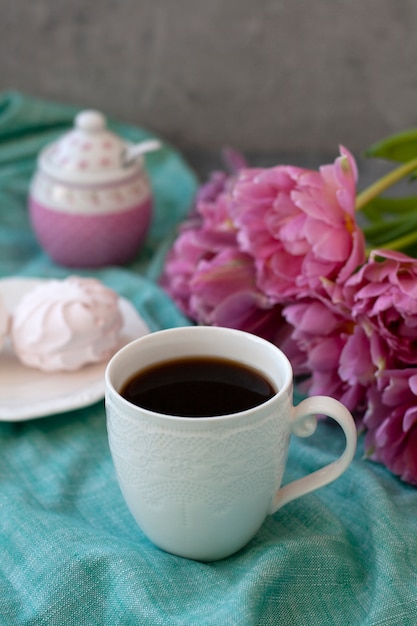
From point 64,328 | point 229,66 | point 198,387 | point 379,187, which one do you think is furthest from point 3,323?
point 229,66

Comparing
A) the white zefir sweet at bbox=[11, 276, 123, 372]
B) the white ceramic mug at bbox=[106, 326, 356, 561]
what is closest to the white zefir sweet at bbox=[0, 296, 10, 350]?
the white zefir sweet at bbox=[11, 276, 123, 372]

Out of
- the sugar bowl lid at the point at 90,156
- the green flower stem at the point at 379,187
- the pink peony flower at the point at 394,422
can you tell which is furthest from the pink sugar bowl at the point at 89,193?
the pink peony flower at the point at 394,422

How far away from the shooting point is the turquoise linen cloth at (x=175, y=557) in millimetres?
546

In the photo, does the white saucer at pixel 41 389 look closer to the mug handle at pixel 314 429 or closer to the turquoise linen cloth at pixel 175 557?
the turquoise linen cloth at pixel 175 557

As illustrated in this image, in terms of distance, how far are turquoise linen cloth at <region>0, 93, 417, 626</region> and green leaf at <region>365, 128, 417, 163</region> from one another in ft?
0.95

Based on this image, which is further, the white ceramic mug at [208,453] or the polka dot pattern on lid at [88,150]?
the polka dot pattern on lid at [88,150]

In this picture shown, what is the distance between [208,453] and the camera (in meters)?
Result: 0.52

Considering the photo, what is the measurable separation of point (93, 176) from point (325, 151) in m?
0.47

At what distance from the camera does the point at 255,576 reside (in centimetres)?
55

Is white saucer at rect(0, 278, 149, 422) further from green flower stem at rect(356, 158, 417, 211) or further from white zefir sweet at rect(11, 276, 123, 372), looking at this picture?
→ green flower stem at rect(356, 158, 417, 211)

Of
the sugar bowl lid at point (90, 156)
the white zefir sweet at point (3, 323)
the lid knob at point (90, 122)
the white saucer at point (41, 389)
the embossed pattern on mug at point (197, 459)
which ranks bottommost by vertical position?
the white saucer at point (41, 389)

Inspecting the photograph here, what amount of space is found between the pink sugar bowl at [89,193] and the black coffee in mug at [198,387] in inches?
18.3

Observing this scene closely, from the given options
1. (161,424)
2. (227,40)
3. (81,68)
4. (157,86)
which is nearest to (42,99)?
(81,68)

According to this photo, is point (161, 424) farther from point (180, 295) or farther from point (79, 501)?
point (180, 295)
